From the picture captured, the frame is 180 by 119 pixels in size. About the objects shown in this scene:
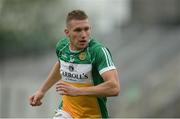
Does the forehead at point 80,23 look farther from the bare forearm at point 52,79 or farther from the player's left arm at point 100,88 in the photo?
the bare forearm at point 52,79

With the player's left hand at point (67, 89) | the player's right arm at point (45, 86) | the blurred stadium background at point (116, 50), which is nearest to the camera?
the player's left hand at point (67, 89)

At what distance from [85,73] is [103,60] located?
313 millimetres

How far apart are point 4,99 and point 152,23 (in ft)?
Answer: 26.3

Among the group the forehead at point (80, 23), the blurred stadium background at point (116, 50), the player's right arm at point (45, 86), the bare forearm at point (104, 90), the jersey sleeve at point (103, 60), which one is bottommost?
the blurred stadium background at point (116, 50)

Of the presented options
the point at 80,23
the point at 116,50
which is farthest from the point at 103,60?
the point at 116,50

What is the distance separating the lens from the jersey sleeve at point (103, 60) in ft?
33.0

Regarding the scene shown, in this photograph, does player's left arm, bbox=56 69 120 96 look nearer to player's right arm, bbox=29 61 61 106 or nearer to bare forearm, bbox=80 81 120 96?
bare forearm, bbox=80 81 120 96

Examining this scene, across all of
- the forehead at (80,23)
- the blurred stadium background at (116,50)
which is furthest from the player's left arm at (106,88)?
the blurred stadium background at (116,50)

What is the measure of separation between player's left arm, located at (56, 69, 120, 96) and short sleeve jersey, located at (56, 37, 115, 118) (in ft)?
0.39

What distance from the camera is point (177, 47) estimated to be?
29.9 meters

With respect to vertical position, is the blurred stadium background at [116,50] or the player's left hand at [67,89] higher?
the player's left hand at [67,89]

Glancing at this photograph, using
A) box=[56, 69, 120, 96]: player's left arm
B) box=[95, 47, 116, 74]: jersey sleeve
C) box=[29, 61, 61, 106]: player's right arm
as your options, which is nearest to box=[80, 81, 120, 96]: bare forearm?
box=[56, 69, 120, 96]: player's left arm

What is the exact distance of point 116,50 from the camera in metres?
31.8

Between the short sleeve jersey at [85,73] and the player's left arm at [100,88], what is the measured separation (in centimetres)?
12
